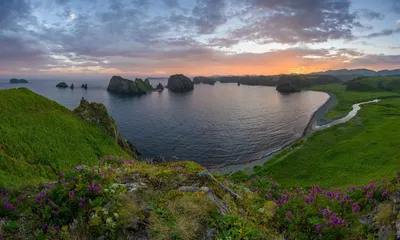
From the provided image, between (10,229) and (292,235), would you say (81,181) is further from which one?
(292,235)

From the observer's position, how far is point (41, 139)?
2867 centimetres

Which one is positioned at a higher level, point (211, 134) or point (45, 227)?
point (45, 227)

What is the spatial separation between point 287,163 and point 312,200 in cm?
3961

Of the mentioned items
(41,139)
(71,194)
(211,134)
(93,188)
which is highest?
(93,188)

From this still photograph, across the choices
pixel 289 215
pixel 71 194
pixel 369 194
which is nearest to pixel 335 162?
pixel 369 194

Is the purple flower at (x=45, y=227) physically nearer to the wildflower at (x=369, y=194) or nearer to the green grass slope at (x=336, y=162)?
the wildflower at (x=369, y=194)

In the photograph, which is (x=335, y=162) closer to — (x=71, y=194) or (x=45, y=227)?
(x=71, y=194)

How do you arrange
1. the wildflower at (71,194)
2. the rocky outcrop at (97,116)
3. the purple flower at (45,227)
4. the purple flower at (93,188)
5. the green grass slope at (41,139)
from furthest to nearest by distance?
the rocky outcrop at (97,116) → the green grass slope at (41,139) → the purple flower at (93,188) → the wildflower at (71,194) → the purple flower at (45,227)

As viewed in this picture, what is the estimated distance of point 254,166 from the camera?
4653cm

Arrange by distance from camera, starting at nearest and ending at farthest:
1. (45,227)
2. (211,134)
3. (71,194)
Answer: (45,227)
(71,194)
(211,134)

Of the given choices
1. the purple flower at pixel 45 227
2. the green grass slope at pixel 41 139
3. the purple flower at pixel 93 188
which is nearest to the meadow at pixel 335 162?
the green grass slope at pixel 41 139

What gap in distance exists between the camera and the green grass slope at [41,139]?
71.2 ft

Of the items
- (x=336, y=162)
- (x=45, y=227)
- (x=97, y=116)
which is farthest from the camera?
(x=336, y=162)

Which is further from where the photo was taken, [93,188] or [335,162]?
[335,162]
